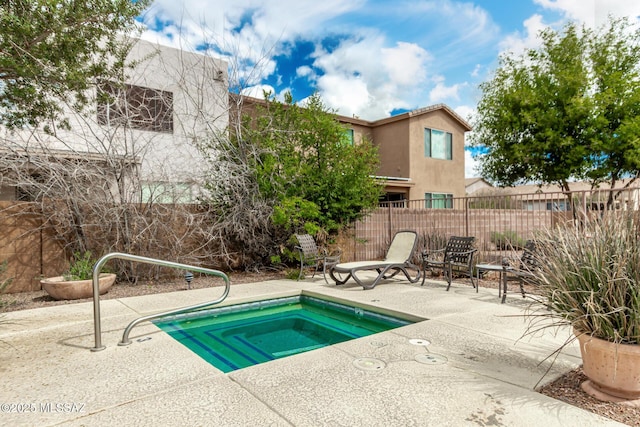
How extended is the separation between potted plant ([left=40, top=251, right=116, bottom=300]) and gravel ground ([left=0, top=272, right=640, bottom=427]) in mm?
155

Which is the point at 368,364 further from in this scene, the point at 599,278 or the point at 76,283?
the point at 76,283

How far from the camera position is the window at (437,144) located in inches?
761

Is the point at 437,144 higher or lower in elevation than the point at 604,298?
higher

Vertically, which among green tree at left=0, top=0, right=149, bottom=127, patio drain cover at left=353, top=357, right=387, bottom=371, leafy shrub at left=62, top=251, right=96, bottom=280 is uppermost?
green tree at left=0, top=0, right=149, bottom=127

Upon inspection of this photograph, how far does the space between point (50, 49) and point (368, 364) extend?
724 cm

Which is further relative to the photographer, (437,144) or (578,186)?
(578,186)

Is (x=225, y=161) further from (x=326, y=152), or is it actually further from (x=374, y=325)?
(x=374, y=325)

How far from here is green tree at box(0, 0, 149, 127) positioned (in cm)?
558

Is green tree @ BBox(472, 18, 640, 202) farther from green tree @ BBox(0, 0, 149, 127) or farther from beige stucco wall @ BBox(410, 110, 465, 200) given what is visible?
green tree @ BBox(0, 0, 149, 127)

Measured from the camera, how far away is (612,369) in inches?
105

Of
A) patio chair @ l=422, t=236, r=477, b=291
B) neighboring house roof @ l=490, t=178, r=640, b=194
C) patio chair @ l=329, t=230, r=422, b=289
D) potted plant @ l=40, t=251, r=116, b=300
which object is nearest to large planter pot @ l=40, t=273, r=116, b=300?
potted plant @ l=40, t=251, r=116, b=300

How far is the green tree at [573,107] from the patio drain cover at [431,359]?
1510 cm

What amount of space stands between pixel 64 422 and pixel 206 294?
464 centimetres

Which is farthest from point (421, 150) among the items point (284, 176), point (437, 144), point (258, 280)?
point (258, 280)
